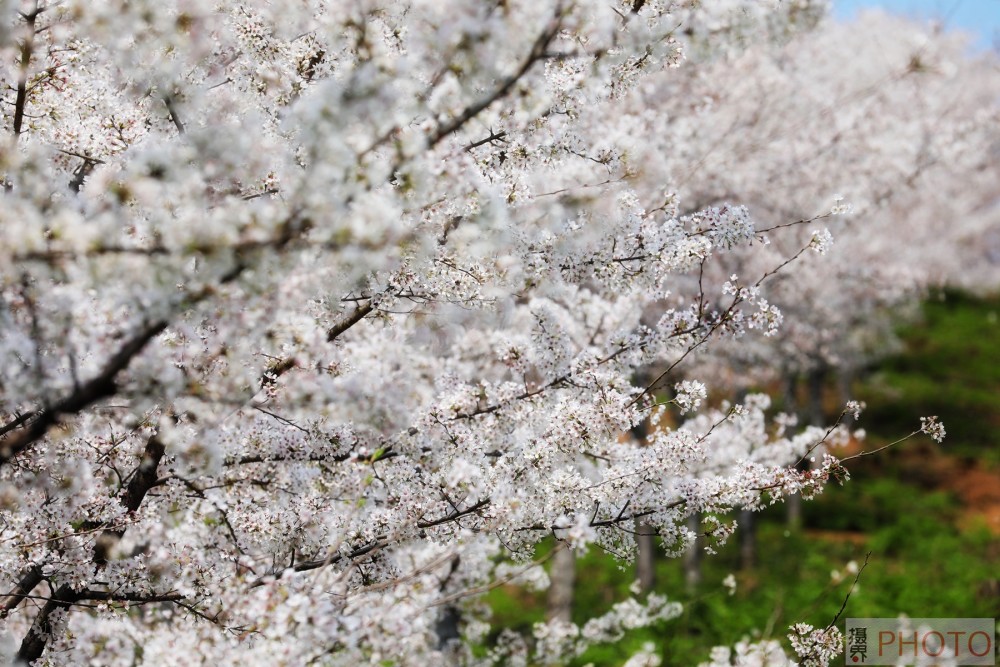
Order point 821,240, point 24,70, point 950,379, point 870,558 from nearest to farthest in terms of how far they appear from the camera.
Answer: point 24,70, point 821,240, point 870,558, point 950,379

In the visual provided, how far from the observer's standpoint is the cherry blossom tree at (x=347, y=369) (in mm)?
2752

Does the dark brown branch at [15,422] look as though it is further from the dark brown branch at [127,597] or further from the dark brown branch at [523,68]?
the dark brown branch at [523,68]

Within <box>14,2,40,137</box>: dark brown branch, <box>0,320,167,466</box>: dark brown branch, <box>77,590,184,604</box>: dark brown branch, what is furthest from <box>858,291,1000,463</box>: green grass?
<box>0,320,167,466</box>: dark brown branch

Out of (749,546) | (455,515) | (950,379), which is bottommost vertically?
(455,515)

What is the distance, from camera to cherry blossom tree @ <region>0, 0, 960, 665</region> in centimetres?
275

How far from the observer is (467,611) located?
6957 millimetres

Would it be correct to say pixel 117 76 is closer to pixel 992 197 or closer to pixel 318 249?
pixel 318 249

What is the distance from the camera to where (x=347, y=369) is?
3.79m

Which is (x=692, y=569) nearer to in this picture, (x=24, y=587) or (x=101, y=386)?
(x=24, y=587)

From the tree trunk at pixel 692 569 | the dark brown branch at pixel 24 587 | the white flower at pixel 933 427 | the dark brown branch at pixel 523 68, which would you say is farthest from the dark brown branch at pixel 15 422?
the tree trunk at pixel 692 569

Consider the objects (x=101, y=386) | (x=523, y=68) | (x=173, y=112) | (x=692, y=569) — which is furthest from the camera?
(x=692, y=569)

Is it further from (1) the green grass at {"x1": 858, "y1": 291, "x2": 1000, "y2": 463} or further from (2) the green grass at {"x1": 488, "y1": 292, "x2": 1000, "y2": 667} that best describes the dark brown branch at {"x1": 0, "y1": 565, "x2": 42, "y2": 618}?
(1) the green grass at {"x1": 858, "y1": 291, "x2": 1000, "y2": 463}

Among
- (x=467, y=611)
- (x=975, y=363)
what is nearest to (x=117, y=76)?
(x=467, y=611)

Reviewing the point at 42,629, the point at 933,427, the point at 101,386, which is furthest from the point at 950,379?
the point at 101,386
